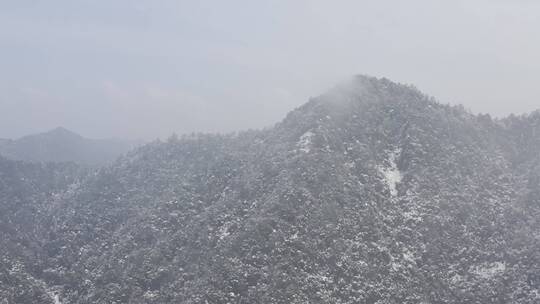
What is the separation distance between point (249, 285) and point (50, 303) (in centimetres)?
7703

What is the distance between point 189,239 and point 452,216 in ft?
298

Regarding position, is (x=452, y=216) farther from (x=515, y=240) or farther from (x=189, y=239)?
(x=189, y=239)

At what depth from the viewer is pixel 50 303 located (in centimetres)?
19438

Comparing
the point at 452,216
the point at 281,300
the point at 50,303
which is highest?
the point at 452,216

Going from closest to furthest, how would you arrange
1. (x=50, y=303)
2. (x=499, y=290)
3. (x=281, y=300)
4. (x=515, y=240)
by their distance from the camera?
1. (x=281, y=300)
2. (x=499, y=290)
3. (x=515, y=240)
4. (x=50, y=303)

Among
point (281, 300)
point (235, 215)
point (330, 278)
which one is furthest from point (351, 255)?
point (235, 215)

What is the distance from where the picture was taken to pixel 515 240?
599 ft

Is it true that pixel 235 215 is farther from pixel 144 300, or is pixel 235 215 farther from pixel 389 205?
pixel 389 205

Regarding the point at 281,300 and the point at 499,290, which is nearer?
the point at 281,300

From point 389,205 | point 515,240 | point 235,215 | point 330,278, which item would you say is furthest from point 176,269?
point 515,240

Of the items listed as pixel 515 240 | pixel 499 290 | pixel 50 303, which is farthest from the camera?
pixel 50 303

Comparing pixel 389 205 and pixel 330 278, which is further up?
pixel 389 205

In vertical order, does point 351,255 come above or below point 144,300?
above

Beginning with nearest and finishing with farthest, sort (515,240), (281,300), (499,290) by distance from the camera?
(281,300), (499,290), (515,240)
